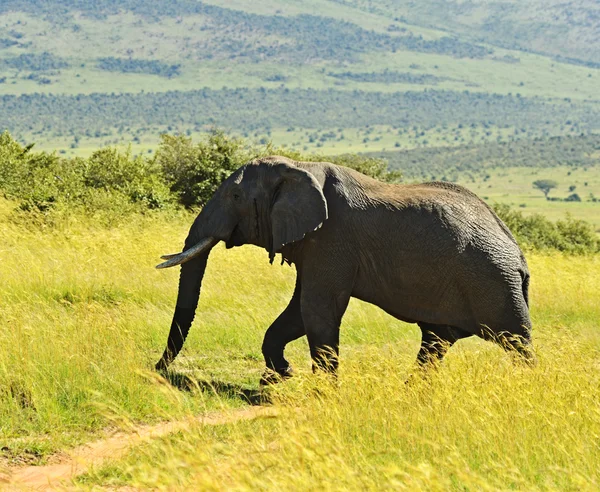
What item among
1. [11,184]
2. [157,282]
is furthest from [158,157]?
[157,282]

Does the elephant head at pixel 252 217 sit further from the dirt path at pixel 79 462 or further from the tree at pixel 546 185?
the tree at pixel 546 185

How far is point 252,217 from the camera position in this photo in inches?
376

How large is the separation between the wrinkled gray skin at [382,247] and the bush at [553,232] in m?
19.8

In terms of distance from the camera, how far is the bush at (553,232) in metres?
30.4

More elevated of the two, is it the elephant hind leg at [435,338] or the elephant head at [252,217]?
the elephant head at [252,217]

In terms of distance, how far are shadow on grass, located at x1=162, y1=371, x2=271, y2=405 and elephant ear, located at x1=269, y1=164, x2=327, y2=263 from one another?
1285 mm

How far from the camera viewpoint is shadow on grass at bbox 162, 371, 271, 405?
8.95m

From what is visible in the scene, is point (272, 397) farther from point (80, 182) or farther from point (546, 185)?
point (546, 185)

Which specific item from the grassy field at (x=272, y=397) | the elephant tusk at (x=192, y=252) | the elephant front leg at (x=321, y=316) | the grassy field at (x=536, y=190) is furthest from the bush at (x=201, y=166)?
the grassy field at (x=536, y=190)

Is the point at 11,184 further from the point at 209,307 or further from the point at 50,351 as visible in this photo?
the point at 50,351

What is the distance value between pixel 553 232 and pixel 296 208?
2445 centimetres

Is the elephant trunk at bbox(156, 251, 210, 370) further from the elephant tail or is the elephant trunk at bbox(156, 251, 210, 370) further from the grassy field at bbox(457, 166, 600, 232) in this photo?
the grassy field at bbox(457, 166, 600, 232)

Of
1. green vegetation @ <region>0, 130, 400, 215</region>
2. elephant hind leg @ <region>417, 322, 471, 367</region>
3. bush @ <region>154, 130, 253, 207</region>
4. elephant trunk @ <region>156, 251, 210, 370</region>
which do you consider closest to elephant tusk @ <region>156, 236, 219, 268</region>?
elephant trunk @ <region>156, 251, 210, 370</region>

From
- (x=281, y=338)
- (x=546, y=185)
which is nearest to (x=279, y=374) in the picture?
(x=281, y=338)
